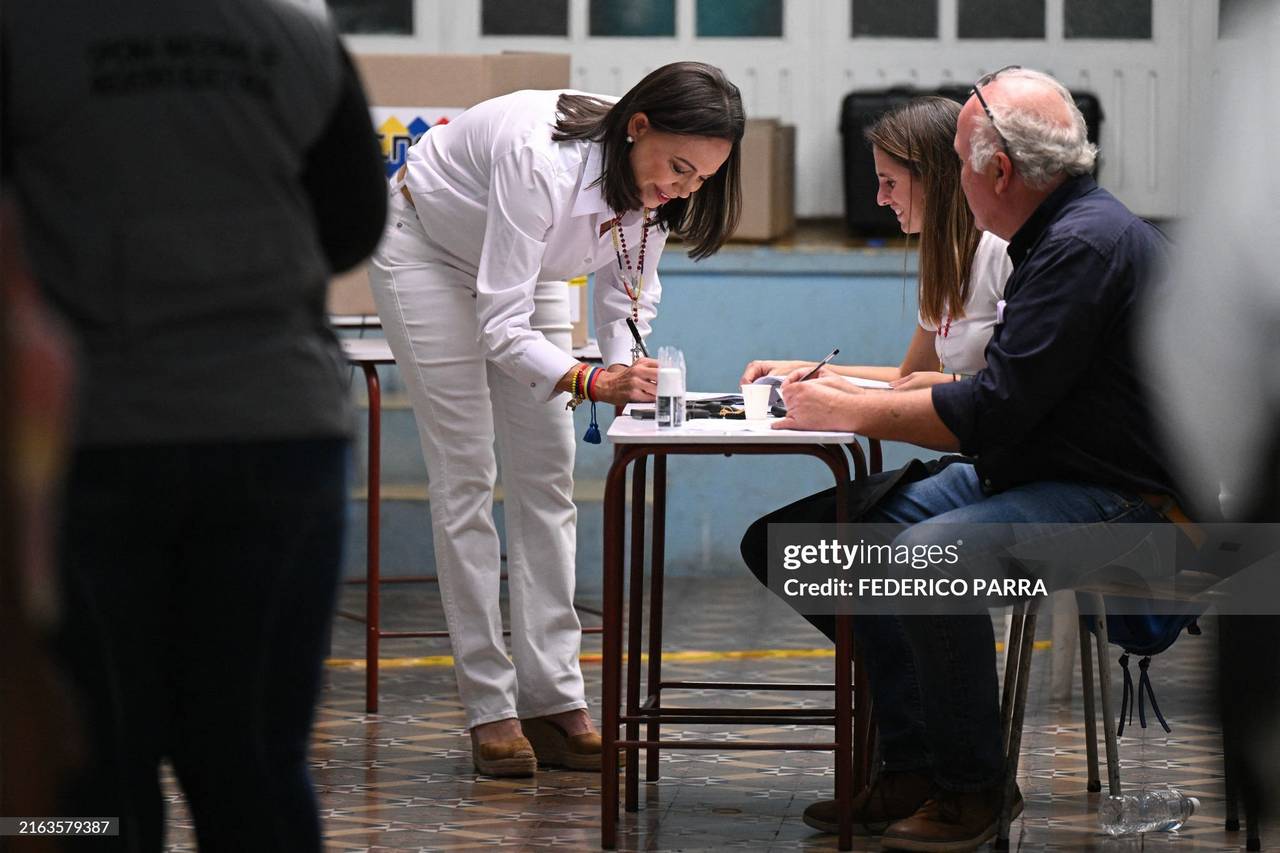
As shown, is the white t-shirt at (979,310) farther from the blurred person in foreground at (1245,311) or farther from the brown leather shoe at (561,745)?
the blurred person in foreground at (1245,311)

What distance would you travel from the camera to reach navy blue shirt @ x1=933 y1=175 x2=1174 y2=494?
2.68 meters

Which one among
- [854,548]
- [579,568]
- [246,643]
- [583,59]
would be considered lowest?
[579,568]

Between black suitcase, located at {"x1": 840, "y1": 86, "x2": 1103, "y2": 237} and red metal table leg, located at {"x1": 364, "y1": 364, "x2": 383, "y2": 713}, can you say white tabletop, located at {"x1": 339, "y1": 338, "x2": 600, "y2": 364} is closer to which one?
red metal table leg, located at {"x1": 364, "y1": 364, "x2": 383, "y2": 713}

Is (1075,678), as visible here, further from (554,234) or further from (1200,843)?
(554,234)

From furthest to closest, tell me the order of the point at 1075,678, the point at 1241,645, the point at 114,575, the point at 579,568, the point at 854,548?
1. the point at 579,568
2. the point at 1075,678
3. the point at 854,548
4. the point at 1241,645
5. the point at 114,575

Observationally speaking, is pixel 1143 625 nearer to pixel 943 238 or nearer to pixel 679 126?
pixel 943 238

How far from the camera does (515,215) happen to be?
10.4 feet

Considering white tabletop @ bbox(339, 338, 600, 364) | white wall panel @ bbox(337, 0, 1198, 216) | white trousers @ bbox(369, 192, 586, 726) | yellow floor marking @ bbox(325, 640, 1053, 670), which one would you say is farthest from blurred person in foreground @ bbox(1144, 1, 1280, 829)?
white wall panel @ bbox(337, 0, 1198, 216)

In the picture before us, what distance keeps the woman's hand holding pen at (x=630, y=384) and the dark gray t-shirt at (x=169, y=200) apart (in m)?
1.61

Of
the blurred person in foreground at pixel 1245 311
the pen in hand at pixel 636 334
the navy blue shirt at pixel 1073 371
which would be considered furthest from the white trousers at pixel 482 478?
the blurred person in foreground at pixel 1245 311

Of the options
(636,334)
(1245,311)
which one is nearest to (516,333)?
(636,334)

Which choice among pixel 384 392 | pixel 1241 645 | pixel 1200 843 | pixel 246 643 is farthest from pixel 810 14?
pixel 246 643

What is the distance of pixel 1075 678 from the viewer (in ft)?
13.8

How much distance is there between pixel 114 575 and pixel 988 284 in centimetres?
217
